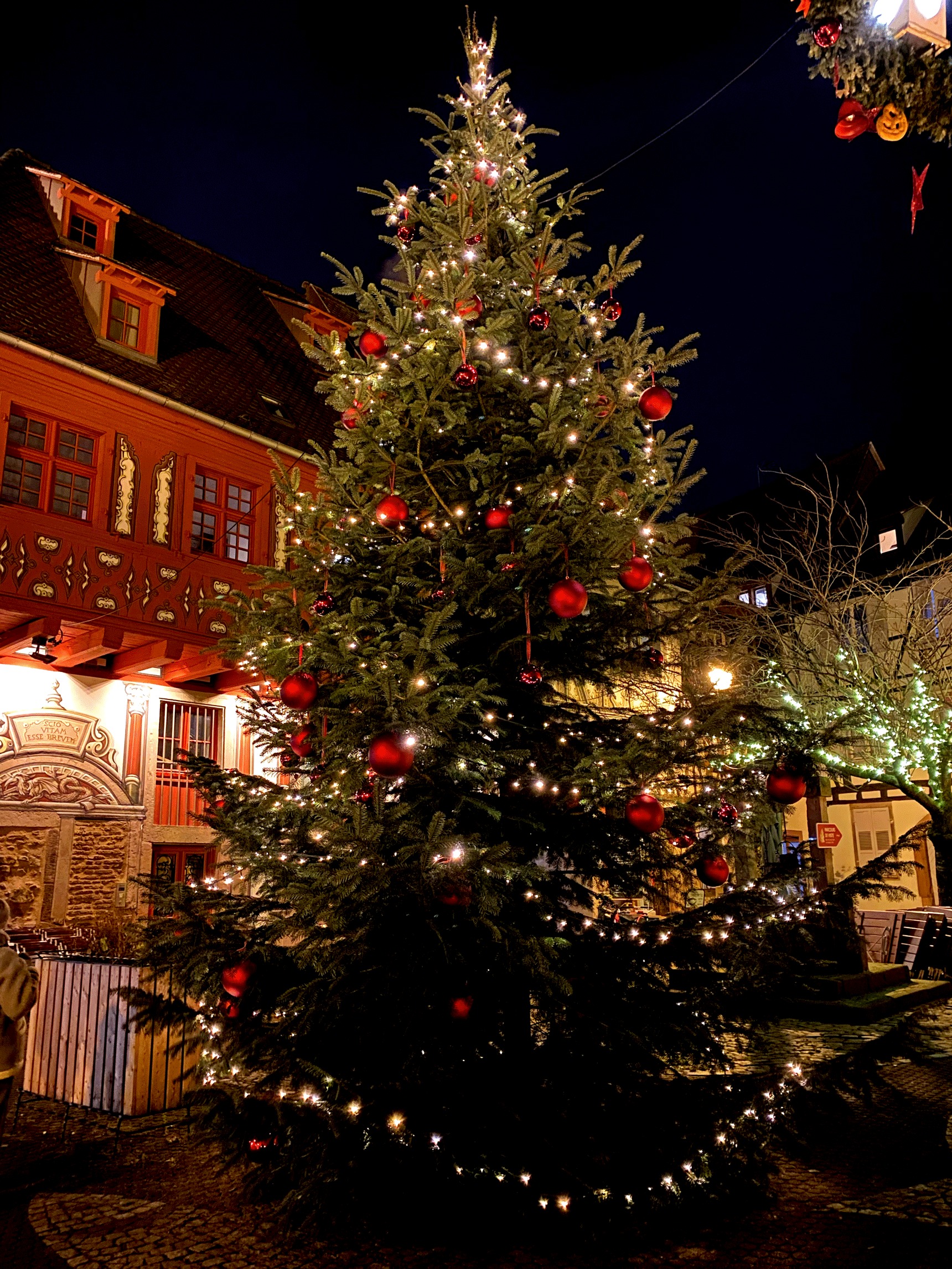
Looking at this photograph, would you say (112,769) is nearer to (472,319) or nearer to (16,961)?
(16,961)

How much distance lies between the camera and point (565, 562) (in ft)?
16.4

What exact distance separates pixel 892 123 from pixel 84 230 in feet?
45.6

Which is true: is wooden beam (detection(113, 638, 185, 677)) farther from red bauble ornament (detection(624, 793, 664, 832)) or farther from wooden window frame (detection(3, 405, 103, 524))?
red bauble ornament (detection(624, 793, 664, 832))

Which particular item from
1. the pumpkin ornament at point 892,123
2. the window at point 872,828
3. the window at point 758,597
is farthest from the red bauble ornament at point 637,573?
the window at point 872,828

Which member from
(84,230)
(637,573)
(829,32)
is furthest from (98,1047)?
(84,230)

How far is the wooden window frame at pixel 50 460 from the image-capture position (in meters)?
11.9

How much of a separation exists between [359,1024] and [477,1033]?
69cm

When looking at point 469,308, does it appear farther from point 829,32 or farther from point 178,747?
point 178,747

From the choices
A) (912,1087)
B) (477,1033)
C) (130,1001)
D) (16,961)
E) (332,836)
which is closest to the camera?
(332,836)

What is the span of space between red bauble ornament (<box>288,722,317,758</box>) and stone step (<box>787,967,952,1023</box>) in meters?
6.76

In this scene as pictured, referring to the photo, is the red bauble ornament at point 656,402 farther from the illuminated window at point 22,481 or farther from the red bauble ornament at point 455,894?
the illuminated window at point 22,481

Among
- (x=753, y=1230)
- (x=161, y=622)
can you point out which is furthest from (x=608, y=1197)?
(x=161, y=622)

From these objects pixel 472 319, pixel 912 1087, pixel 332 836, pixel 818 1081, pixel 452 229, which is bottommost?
pixel 912 1087

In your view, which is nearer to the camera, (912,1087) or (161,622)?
(912,1087)
